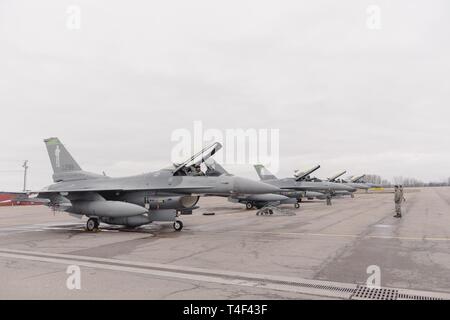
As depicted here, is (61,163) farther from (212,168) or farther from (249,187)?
(249,187)

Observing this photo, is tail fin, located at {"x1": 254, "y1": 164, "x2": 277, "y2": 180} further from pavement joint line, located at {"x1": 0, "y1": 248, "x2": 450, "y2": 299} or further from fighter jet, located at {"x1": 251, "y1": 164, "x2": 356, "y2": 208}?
pavement joint line, located at {"x1": 0, "y1": 248, "x2": 450, "y2": 299}

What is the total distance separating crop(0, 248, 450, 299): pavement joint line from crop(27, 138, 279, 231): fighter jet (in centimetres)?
522

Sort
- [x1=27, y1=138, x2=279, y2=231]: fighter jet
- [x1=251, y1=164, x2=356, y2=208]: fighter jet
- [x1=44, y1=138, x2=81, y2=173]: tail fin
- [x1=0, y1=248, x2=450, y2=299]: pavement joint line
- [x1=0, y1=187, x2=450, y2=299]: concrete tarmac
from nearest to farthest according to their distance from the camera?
[x1=0, y1=248, x2=450, y2=299]: pavement joint line → [x1=0, y1=187, x2=450, y2=299]: concrete tarmac → [x1=27, y1=138, x2=279, y2=231]: fighter jet → [x1=44, y1=138, x2=81, y2=173]: tail fin → [x1=251, y1=164, x2=356, y2=208]: fighter jet

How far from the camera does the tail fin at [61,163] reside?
54.3ft

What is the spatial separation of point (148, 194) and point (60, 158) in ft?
17.7

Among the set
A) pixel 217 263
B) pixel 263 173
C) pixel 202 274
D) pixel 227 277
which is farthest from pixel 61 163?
pixel 263 173

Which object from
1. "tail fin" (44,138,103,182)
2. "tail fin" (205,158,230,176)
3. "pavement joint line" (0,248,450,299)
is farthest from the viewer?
"tail fin" (44,138,103,182)

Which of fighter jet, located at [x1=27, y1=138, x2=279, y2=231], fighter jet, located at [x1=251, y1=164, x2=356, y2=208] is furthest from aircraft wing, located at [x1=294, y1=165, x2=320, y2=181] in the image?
fighter jet, located at [x1=27, y1=138, x2=279, y2=231]

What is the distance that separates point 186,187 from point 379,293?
925 cm

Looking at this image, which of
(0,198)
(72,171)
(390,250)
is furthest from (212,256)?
(0,198)

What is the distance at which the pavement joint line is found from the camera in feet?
18.2

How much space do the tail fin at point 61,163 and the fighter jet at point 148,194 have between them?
1636 mm

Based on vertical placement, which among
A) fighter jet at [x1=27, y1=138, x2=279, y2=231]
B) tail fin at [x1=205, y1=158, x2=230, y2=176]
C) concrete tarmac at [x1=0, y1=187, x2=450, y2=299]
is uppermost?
tail fin at [x1=205, y1=158, x2=230, y2=176]
